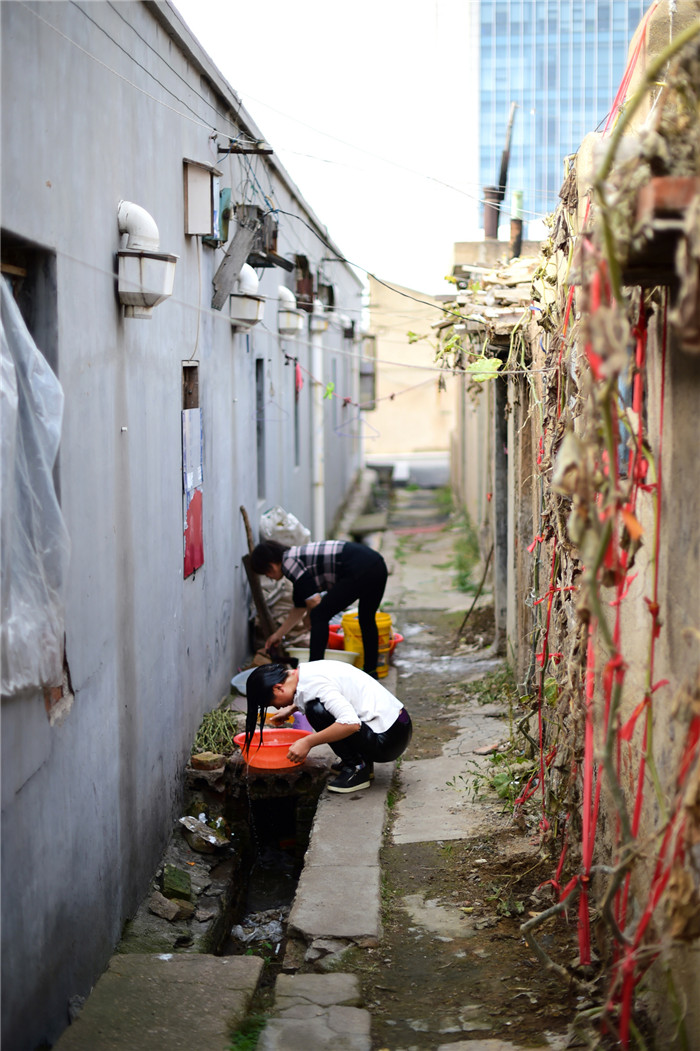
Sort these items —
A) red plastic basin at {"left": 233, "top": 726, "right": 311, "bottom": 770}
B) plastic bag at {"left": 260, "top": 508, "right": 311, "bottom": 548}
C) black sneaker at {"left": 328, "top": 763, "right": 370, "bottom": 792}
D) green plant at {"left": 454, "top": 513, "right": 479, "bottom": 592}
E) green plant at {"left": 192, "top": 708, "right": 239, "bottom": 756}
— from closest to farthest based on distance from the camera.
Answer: black sneaker at {"left": 328, "top": 763, "right": 370, "bottom": 792}
red plastic basin at {"left": 233, "top": 726, "right": 311, "bottom": 770}
green plant at {"left": 192, "top": 708, "right": 239, "bottom": 756}
plastic bag at {"left": 260, "top": 508, "right": 311, "bottom": 548}
green plant at {"left": 454, "top": 513, "right": 479, "bottom": 592}

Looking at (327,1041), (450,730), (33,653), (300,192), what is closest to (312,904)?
(327,1041)

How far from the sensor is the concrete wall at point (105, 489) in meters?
3.62

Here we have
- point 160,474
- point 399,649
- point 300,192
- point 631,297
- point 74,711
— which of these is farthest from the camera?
point 300,192

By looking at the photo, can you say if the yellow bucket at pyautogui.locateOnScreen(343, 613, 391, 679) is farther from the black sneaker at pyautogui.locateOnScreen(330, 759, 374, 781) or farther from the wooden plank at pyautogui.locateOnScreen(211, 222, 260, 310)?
the wooden plank at pyautogui.locateOnScreen(211, 222, 260, 310)

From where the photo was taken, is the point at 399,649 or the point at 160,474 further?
the point at 399,649

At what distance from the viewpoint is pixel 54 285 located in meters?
3.93

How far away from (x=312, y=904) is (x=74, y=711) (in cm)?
158

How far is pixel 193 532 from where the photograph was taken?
6.84 m

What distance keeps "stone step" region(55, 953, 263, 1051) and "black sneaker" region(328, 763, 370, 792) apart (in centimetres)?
187

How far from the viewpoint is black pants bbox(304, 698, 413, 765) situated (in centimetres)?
599

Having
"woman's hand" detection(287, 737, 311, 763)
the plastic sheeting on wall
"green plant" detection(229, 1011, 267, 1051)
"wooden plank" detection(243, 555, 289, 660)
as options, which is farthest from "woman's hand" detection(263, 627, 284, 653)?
the plastic sheeting on wall

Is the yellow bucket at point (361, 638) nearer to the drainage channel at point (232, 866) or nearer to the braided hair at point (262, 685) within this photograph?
the drainage channel at point (232, 866)

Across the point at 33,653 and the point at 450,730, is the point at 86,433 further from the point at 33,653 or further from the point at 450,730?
the point at 450,730

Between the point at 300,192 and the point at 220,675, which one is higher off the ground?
the point at 300,192
